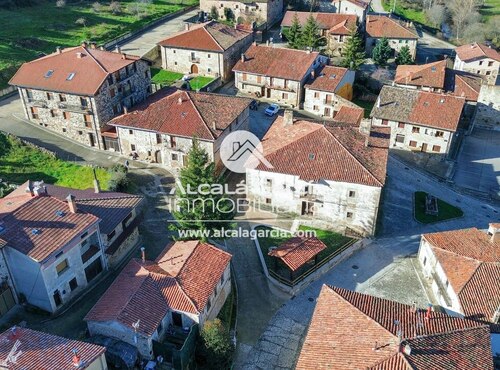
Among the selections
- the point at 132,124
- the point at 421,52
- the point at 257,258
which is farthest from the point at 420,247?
the point at 421,52

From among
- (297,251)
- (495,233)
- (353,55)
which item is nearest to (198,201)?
(297,251)

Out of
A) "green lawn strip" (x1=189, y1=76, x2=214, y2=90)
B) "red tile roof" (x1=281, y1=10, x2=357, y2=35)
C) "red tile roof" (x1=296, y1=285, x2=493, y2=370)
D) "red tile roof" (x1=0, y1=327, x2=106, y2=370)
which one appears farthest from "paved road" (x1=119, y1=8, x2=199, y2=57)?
"red tile roof" (x1=296, y1=285, x2=493, y2=370)

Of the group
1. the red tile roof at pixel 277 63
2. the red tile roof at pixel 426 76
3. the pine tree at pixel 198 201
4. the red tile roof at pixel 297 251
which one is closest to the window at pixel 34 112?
the red tile roof at pixel 277 63

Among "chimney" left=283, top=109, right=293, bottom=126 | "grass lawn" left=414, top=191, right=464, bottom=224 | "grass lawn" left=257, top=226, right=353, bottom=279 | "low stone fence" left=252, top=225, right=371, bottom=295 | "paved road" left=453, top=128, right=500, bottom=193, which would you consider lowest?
"paved road" left=453, top=128, right=500, bottom=193

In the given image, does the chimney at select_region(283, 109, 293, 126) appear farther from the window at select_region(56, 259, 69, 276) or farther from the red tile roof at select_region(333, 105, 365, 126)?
the window at select_region(56, 259, 69, 276)

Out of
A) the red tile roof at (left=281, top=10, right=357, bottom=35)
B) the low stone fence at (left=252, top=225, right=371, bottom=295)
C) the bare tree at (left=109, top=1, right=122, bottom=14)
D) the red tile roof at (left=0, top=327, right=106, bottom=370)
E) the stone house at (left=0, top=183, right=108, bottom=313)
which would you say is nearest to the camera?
the red tile roof at (left=0, top=327, right=106, bottom=370)

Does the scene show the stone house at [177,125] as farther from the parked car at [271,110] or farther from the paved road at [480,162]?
the paved road at [480,162]

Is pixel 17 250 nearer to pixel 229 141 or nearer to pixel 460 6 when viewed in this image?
pixel 229 141

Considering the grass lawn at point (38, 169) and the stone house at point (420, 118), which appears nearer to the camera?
the grass lawn at point (38, 169)
